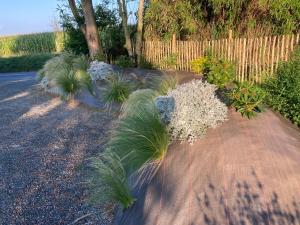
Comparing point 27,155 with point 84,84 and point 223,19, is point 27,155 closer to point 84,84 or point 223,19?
point 84,84

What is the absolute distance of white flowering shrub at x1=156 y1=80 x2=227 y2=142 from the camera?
4.94 meters

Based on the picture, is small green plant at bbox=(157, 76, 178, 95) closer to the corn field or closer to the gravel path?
the gravel path

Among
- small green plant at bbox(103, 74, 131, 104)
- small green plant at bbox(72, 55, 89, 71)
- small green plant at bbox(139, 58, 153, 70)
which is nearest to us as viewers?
small green plant at bbox(103, 74, 131, 104)

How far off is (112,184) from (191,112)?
142 cm

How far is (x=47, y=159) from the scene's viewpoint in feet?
22.3

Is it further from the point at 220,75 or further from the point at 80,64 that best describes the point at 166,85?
the point at 80,64

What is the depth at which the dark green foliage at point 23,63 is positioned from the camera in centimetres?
2577

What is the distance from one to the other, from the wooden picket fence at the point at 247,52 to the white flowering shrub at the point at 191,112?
2.88 metres

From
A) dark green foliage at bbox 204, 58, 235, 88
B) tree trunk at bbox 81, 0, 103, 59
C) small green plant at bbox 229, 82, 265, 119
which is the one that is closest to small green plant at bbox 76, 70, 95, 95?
tree trunk at bbox 81, 0, 103, 59

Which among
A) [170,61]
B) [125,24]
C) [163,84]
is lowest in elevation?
[170,61]

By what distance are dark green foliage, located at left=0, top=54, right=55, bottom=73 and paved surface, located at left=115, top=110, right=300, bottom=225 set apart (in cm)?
2228

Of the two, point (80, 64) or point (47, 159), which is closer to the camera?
point (47, 159)

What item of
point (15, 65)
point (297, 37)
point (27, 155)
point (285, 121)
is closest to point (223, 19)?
point (297, 37)

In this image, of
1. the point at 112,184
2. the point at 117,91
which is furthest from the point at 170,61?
the point at 112,184
